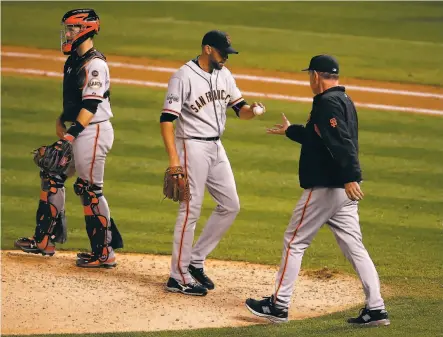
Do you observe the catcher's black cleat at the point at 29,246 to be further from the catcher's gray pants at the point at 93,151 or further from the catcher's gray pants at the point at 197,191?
the catcher's gray pants at the point at 197,191

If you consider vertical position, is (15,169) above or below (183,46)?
below

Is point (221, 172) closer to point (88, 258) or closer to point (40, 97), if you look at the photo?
point (88, 258)

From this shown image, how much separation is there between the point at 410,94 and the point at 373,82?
67 cm

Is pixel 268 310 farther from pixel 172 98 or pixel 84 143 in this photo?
pixel 84 143

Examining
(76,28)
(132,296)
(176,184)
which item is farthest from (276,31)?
(132,296)

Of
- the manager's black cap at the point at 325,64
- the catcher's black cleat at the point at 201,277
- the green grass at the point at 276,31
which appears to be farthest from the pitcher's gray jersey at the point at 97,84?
the green grass at the point at 276,31

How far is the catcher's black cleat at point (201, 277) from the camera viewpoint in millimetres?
8766

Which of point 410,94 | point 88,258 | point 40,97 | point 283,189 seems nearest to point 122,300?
point 88,258

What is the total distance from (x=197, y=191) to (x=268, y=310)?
1.11 metres

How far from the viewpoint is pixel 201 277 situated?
8.78 meters

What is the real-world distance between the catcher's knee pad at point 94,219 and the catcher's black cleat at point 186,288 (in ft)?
2.56

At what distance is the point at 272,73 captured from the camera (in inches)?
640

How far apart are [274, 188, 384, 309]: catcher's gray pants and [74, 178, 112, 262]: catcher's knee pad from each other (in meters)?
1.82

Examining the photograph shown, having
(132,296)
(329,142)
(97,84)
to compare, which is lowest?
(132,296)
